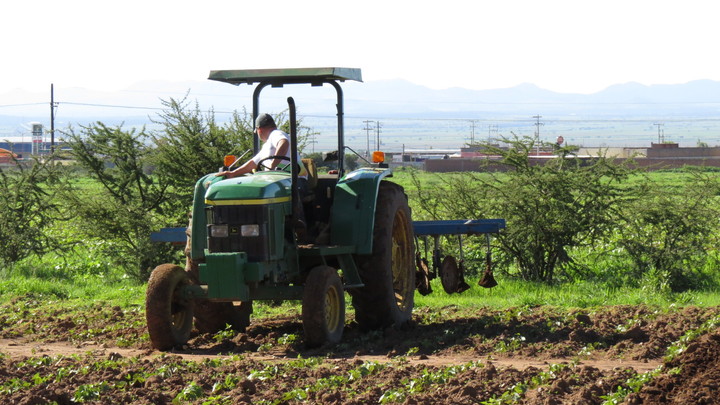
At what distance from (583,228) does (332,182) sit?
5079 mm

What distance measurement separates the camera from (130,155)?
15828mm

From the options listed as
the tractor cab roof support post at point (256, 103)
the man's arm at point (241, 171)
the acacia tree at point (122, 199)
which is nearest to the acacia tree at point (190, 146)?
the acacia tree at point (122, 199)

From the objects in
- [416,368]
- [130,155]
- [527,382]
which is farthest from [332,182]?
[130,155]

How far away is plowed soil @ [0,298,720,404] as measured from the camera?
7098 millimetres

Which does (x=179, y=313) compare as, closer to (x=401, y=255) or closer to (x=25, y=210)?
(x=401, y=255)

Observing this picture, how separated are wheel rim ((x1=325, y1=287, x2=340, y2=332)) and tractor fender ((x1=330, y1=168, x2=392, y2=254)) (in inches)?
21.3

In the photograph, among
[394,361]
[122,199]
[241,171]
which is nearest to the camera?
[394,361]

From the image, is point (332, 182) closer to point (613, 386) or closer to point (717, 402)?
point (613, 386)

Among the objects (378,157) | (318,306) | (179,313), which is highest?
(378,157)

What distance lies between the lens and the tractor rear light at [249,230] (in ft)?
30.3

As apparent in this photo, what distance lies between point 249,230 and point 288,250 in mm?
582

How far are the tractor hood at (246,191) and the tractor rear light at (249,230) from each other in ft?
0.71

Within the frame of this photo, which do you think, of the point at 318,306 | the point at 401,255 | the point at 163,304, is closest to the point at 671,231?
the point at 401,255

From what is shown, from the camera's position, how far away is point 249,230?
30.3 feet
